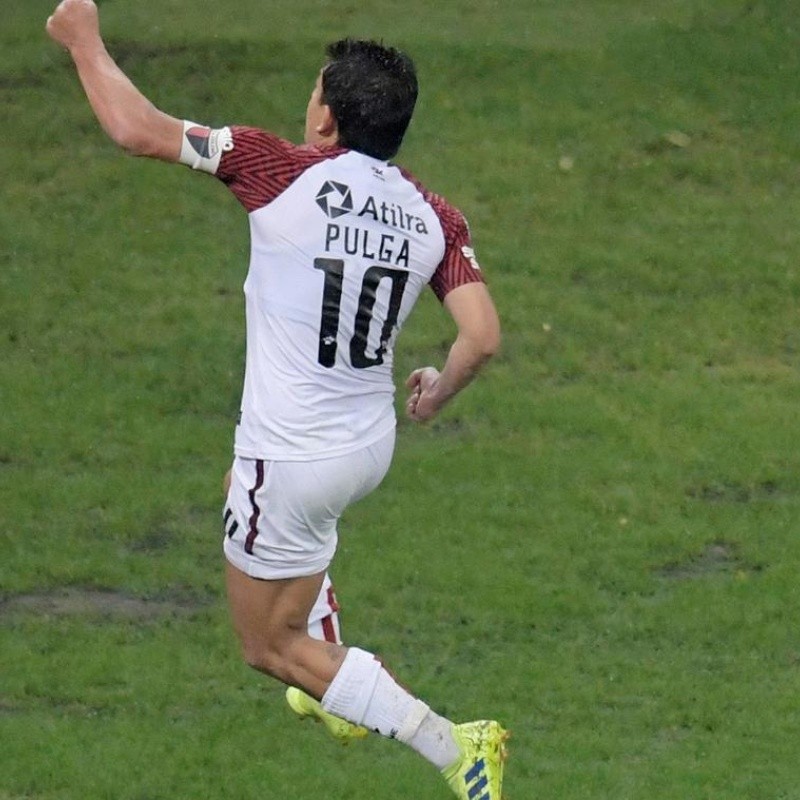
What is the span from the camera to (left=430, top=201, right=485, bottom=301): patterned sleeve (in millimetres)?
5418

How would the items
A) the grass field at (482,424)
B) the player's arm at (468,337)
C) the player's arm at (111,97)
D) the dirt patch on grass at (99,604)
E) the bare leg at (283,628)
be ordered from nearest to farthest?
the player's arm at (111,97) < the player's arm at (468,337) < the bare leg at (283,628) < the grass field at (482,424) < the dirt patch on grass at (99,604)

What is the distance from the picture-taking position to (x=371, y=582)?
8539 mm

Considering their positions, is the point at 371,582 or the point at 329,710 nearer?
the point at 329,710

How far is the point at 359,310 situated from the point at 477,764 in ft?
4.95

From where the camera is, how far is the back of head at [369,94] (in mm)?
5188

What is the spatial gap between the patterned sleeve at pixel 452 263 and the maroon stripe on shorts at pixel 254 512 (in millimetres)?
781

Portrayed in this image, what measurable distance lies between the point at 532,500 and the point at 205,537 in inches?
70.3

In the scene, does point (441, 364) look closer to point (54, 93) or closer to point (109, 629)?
point (109, 629)

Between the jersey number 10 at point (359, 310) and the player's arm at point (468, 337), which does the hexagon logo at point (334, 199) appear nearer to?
the jersey number 10 at point (359, 310)

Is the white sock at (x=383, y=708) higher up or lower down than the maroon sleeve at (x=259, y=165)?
lower down

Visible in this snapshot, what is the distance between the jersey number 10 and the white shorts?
32 centimetres

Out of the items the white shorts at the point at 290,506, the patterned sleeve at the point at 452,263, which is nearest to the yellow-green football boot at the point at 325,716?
the white shorts at the point at 290,506

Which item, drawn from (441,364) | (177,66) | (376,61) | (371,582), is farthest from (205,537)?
(177,66)

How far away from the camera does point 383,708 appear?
5.59m
